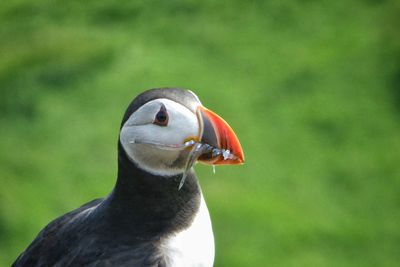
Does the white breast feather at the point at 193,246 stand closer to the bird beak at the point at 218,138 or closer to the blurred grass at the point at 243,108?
the bird beak at the point at 218,138

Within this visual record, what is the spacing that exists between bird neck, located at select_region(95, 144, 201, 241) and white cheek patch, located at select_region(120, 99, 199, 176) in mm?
62

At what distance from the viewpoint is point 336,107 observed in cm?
428

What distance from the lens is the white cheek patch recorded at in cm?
208

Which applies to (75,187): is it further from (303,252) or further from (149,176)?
(149,176)

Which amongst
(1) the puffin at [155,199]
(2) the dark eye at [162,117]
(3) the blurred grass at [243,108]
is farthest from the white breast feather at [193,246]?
(3) the blurred grass at [243,108]

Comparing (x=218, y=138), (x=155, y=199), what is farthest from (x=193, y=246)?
(x=218, y=138)

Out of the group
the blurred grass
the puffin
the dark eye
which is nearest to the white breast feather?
the puffin

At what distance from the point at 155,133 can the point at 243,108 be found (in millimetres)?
2285

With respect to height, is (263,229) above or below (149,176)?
below

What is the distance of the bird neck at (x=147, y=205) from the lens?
7.32ft

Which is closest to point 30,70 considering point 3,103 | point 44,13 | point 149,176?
point 3,103

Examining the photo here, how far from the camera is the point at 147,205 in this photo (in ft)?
7.42

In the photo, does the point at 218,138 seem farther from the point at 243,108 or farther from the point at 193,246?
the point at 243,108

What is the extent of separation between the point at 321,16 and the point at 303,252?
→ 1.72 m
